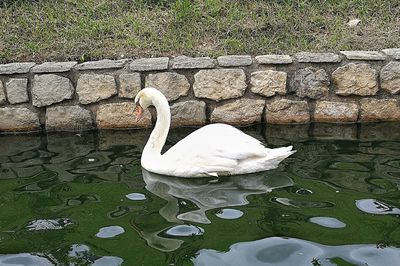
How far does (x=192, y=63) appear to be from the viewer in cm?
612

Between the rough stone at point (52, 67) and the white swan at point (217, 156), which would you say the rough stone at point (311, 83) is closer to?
the white swan at point (217, 156)

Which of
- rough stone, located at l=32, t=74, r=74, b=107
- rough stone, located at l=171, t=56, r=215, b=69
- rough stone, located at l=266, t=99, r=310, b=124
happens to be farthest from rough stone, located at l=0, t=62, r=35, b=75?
rough stone, located at l=266, t=99, r=310, b=124

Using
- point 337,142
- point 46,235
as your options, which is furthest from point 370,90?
point 46,235

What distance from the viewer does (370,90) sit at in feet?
20.1

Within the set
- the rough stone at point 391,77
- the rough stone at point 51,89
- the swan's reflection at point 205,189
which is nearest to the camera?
the swan's reflection at point 205,189

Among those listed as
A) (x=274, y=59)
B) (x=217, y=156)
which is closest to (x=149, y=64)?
(x=274, y=59)

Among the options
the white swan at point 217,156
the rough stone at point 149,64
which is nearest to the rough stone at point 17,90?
the rough stone at point 149,64

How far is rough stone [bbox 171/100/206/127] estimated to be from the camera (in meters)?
6.14

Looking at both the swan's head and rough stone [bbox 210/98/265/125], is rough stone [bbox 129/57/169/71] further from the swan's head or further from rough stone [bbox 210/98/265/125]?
the swan's head

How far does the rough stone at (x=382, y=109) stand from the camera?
6.12 m

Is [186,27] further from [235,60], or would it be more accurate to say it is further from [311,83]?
[311,83]

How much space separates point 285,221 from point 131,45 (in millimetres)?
3593

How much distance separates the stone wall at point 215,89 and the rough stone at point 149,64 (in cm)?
1

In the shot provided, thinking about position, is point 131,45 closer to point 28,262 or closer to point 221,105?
point 221,105
